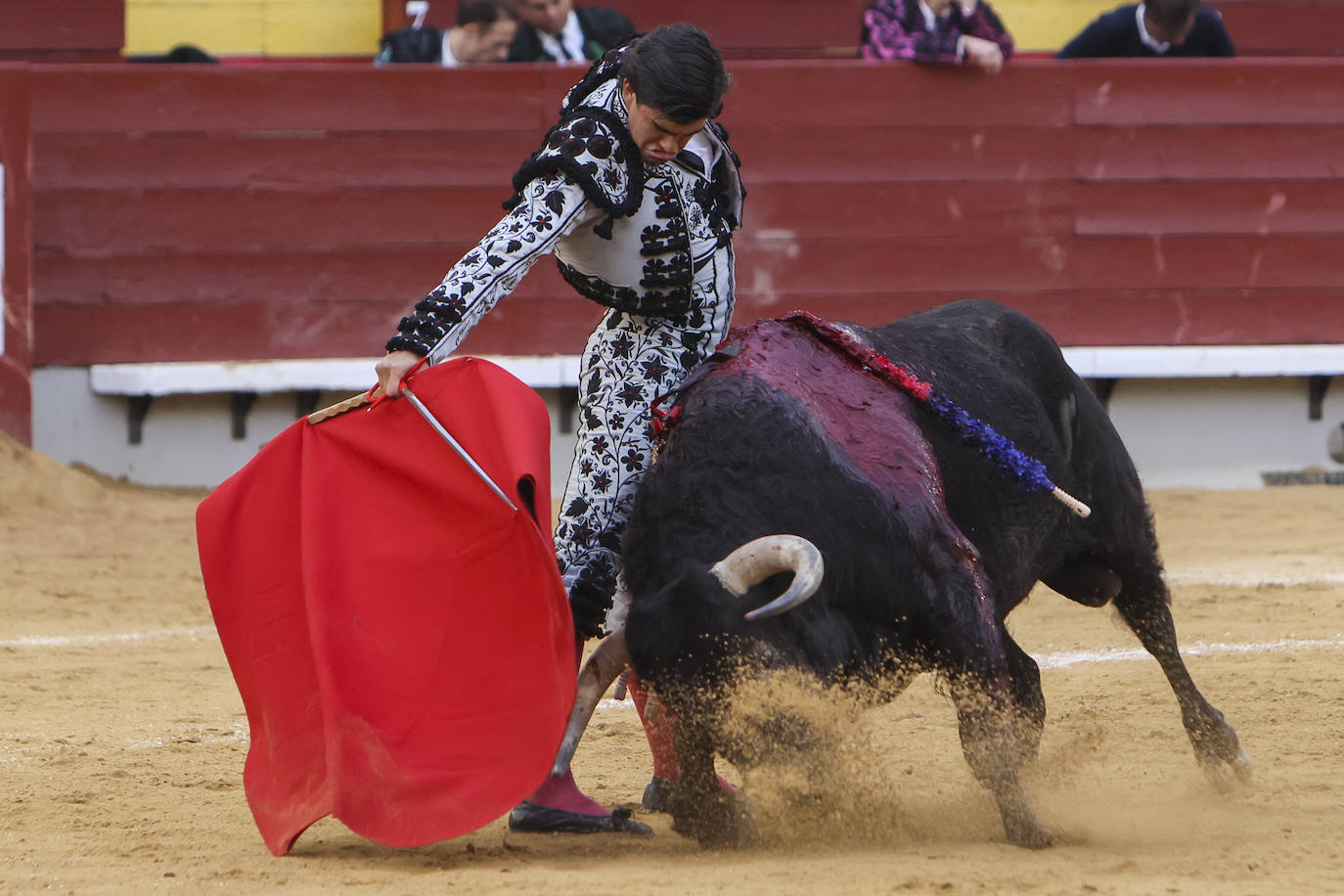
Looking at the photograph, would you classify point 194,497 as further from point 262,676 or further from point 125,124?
point 262,676

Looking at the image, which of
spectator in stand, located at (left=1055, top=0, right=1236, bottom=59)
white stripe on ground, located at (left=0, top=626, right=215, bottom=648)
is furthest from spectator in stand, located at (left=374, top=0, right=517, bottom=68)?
white stripe on ground, located at (left=0, top=626, right=215, bottom=648)

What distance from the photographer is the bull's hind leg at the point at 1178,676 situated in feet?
9.84

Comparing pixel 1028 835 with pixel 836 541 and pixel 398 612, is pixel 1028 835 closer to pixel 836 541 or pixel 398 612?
pixel 836 541

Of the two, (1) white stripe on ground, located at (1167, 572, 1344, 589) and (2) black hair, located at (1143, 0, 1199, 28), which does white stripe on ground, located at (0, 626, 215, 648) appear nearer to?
(1) white stripe on ground, located at (1167, 572, 1344, 589)

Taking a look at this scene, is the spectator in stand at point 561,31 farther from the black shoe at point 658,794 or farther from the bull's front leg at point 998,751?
the bull's front leg at point 998,751

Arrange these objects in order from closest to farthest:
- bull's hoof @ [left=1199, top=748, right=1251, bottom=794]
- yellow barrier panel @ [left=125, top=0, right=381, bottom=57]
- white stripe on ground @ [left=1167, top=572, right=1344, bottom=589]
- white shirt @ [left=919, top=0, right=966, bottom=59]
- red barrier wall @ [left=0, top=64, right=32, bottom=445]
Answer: bull's hoof @ [left=1199, top=748, right=1251, bottom=794] → white stripe on ground @ [left=1167, top=572, right=1344, bottom=589] → red barrier wall @ [left=0, top=64, right=32, bottom=445] → white shirt @ [left=919, top=0, right=966, bottom=59] → yellow barrier panel @ [left=125, top=0, right=381, bottom=57]

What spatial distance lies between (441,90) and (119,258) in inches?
50.7

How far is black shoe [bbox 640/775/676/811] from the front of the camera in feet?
8.17

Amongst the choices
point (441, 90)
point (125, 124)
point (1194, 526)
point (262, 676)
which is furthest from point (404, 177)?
point (262, 676)

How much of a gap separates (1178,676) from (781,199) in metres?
3.57

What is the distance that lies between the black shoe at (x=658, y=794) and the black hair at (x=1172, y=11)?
4482mm

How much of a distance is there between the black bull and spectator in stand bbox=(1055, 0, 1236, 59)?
404 centimetres

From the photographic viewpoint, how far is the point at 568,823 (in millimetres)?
2625

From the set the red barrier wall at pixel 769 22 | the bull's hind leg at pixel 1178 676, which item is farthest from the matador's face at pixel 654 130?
the red barrier wall at pixel 769 22
